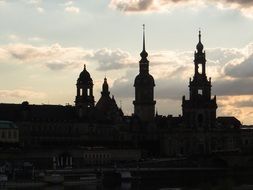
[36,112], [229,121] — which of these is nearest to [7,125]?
[36,112]

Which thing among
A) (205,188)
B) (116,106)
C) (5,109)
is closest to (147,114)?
(116,106)

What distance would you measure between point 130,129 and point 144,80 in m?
10.5

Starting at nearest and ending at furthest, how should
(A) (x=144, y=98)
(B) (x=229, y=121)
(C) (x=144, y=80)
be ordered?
(A) (x=144, y=98)
(C) (x=144, y=80)
(B) (x=229, y=121)

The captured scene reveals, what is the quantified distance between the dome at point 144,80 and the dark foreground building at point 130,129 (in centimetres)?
16

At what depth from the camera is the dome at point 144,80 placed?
184375 mm

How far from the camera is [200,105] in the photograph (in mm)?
180250

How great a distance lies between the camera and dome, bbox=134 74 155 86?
18438cm

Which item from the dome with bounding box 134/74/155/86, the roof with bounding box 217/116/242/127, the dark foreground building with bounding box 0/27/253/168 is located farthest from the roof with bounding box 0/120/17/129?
the roof with bounding box 217/116/242/127

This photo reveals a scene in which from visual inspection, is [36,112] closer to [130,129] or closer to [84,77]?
[84,77]

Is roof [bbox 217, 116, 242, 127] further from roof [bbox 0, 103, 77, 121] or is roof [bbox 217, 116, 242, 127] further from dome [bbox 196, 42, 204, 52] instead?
roof [bbox 0, 103, 77, 121]

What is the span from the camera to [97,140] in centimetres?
16725

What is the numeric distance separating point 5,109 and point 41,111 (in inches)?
280

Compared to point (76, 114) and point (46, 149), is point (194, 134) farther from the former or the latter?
point (46, 149)

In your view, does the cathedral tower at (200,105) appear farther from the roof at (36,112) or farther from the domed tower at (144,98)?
the roof at (36,112)
